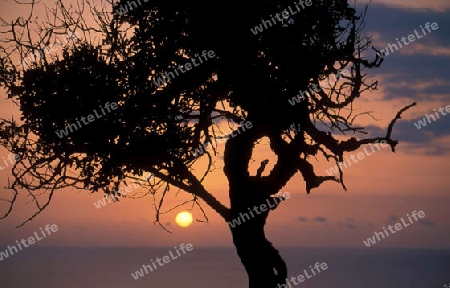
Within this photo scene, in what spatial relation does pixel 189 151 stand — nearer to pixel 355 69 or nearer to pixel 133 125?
pixel 133 125

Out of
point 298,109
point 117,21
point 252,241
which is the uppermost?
point 117,21

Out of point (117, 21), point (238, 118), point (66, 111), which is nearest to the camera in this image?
point (66, 111)

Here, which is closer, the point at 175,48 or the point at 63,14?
the point at 175,48

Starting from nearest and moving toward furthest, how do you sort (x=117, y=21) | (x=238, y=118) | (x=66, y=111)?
1. (x=66, y=111)
2. (x=117, y=21)
3. (x=238, y=118)

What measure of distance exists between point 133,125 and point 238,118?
14.4 feet

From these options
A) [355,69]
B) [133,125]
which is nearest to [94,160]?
[133,125]

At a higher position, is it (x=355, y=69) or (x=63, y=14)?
(x=63, y=14)

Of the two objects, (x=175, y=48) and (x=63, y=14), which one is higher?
(x=63, y=14)

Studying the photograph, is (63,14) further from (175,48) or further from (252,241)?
(252,241)

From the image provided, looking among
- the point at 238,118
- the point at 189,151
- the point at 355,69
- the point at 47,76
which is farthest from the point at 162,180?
the point at 355,69

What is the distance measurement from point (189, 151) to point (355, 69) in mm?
5960

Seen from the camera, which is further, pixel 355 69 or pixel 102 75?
pixel 355 69

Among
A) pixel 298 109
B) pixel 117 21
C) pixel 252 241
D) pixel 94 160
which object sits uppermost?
pixel 117 21

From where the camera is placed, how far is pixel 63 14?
23547 mm
